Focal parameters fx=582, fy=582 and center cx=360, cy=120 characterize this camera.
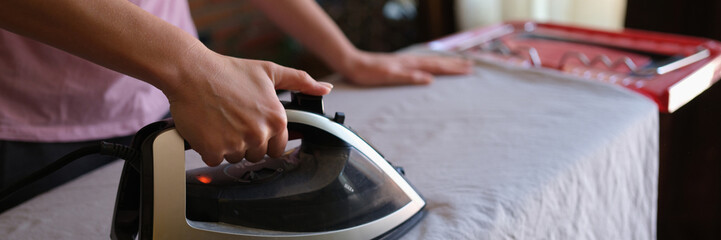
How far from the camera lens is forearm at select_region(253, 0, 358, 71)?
113 cm

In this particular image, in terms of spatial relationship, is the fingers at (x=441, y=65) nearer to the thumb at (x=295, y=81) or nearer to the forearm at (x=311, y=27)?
the forearm at (x=311, y=27)

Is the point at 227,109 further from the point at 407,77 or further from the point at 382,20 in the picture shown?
the point at 382,20

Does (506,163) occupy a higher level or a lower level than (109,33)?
lower

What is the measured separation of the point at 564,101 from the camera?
0.99 metres

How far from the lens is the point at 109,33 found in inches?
20.3

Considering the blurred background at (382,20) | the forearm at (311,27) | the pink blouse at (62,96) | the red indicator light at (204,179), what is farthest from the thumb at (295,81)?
the blurred background at (382,20)

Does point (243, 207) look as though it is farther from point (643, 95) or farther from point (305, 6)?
point (643, 95)

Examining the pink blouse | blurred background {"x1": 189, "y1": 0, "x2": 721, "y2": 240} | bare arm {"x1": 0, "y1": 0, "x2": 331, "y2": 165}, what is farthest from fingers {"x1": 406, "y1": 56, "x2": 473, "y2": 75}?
bare arm {"x1": 0, "y1": 0, "x2": 331, "y2": 165}

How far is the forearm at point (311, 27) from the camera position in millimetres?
1135

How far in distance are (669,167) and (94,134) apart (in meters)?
0.95

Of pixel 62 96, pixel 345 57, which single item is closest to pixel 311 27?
pixel 345 57

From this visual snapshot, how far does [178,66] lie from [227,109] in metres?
0.06

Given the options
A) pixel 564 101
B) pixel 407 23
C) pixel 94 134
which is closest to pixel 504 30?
pixel 564 101

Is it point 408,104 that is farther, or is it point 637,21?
point 637,21
